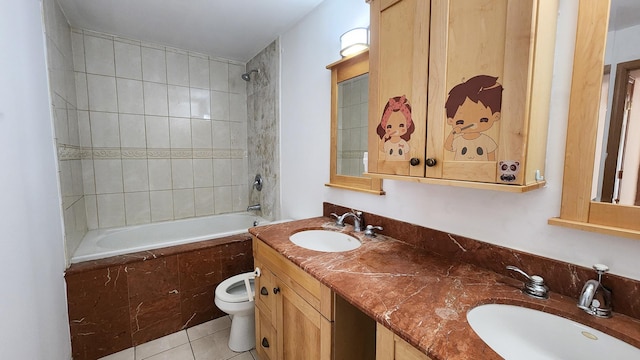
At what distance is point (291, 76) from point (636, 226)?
2.15m

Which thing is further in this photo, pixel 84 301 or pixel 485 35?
pixel 84 301

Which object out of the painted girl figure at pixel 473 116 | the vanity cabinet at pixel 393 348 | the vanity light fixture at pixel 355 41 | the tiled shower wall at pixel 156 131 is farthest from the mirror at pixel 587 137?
the tiled shower wall at pixel 156 131

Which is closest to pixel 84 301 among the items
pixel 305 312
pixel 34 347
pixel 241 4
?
pixel 34 347

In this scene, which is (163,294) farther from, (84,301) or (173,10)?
(173,10)

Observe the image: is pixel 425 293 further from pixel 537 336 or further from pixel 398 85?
pixel 398 85

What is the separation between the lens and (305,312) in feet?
3.74

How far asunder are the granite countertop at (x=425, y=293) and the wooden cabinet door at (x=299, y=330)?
0.64ft

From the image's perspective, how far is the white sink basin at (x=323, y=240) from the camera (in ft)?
4.97

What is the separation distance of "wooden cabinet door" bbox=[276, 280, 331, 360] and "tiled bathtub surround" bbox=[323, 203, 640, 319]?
61 centimetres

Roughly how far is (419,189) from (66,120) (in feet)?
8.22

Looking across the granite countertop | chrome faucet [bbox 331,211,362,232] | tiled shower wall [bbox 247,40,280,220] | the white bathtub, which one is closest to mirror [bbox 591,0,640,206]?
the granite countertop

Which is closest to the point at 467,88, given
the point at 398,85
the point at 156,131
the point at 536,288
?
the point at 398,85

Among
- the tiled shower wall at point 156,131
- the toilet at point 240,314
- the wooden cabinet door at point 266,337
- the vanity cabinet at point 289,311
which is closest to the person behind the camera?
the vanity cabinet at point 289,311

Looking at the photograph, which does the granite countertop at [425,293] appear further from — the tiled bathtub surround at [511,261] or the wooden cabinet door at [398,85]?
the wooden cabinet door at [398,85]
